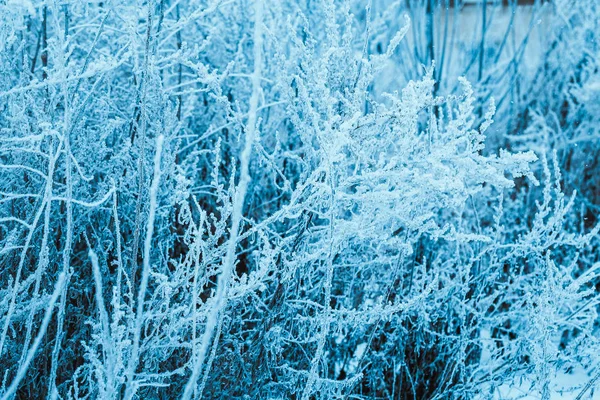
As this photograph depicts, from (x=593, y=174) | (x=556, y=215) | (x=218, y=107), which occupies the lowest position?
(x=593, y=174)

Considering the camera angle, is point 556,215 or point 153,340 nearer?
point 153,340

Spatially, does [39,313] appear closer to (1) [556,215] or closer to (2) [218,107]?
(2) [218,107]

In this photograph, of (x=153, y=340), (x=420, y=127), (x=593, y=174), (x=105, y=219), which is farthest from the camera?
(x=593, y=174)

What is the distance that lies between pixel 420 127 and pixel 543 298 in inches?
78.3

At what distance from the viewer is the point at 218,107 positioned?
2857mm

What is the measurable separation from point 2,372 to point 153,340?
62 cm

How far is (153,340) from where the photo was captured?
5.56 feet

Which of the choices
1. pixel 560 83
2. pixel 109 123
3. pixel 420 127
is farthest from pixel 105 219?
pixel 560 83

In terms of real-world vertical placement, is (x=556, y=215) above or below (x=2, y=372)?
above

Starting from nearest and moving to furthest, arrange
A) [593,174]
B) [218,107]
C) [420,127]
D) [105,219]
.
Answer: [105,219] → [218,107] → [420,127] → [593,174]

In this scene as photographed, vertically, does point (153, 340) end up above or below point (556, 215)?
below

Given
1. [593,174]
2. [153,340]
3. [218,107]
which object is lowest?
[593,174]

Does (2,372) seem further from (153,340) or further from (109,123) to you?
(109,123)

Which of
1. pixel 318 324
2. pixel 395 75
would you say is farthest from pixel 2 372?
pixel 395 75
